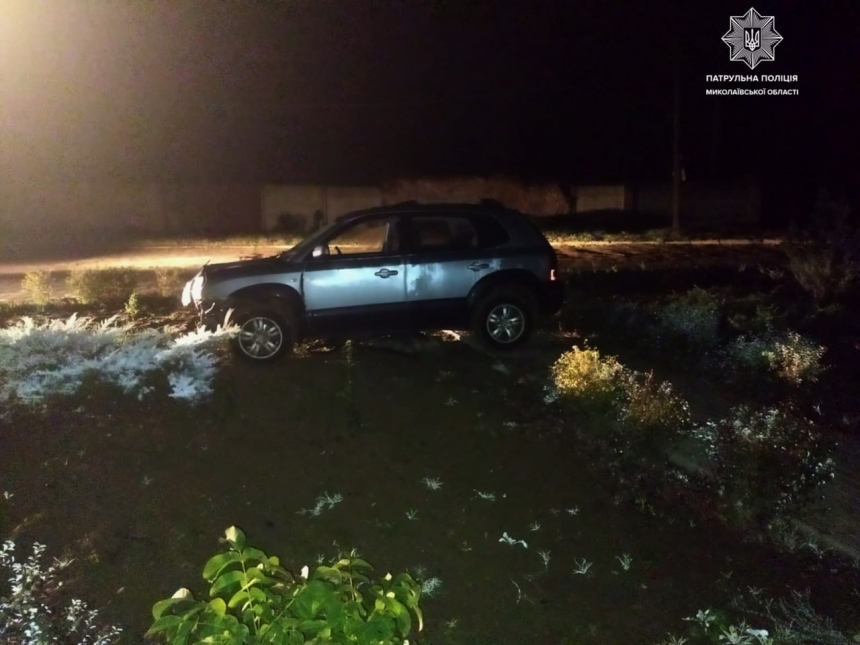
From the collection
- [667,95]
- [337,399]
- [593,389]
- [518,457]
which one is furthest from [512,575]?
[667,95]

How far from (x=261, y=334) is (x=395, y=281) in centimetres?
154

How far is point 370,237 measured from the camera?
9062 mm

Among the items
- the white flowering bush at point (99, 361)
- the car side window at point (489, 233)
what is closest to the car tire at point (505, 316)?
the car side window at point (489, 233)

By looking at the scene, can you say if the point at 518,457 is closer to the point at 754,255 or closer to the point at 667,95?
the point at 754,255

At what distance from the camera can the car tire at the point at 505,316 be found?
9070 millimetres

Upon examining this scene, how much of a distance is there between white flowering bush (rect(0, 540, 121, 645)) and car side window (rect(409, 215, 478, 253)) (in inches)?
202

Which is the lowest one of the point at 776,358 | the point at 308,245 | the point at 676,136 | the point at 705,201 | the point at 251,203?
the point at 776,358

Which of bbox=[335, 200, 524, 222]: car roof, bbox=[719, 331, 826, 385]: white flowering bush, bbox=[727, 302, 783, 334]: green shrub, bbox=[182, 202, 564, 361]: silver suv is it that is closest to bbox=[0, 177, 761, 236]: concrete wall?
bbox=[727, 302, 783, 334]: green shrub

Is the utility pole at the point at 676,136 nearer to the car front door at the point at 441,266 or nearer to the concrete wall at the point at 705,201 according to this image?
the concrete wall at the point at 705,201

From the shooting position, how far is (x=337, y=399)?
714 cm

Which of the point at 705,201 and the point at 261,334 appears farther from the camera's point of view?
the point at 705,201

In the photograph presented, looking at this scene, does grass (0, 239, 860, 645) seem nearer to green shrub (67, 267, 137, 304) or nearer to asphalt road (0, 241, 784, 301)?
green shrub (67, 267, 137, 304)

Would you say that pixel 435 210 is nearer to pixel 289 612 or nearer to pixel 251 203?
pixel 289 612

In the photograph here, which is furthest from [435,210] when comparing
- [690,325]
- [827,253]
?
[827,253]
